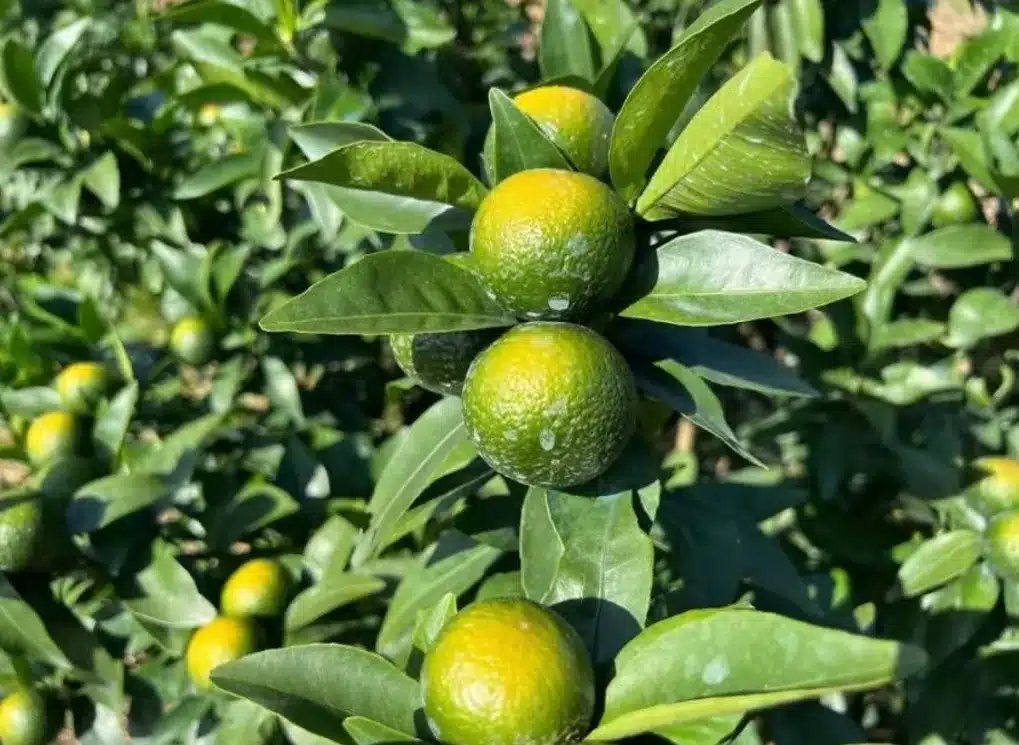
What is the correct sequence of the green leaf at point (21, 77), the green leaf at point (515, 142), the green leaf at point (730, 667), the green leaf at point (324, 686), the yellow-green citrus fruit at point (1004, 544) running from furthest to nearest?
the green leaf at point (21, 77) → the yellow-green citrus fruit at point (1004, 544) → the green leaf at point (515, 142) → the green leaf at point (324, 686) → the green leaf at point (730, 667)

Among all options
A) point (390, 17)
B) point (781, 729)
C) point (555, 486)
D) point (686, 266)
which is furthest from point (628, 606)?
point (390, 17)

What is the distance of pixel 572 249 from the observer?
688 millimetres

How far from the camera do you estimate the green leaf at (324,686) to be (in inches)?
24.4

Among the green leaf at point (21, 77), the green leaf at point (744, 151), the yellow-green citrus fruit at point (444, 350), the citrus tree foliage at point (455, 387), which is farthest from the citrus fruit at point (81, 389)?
the green leaf at point (744, 151)

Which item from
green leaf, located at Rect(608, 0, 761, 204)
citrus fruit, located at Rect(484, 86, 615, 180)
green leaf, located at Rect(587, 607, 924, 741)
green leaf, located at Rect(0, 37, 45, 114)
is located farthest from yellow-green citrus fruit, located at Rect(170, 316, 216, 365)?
green leaf, located at Rect(587, 607, 924, 741)

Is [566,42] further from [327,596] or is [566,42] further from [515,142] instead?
[327,596]

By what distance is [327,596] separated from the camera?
3.33ft

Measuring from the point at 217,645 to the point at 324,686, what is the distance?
0.38m

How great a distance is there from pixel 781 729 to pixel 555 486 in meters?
0.59

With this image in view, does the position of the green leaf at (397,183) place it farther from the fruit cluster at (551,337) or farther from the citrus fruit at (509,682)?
the citrus fruit at (509,682)

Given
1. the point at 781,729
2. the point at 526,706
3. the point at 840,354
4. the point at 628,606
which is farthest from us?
the point at 840,354

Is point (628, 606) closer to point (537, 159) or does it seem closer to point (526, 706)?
point (526, 706)

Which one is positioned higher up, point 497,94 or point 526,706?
point 497,94

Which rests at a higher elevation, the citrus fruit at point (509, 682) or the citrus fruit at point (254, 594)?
the citrus fruit at point (509, 682)
